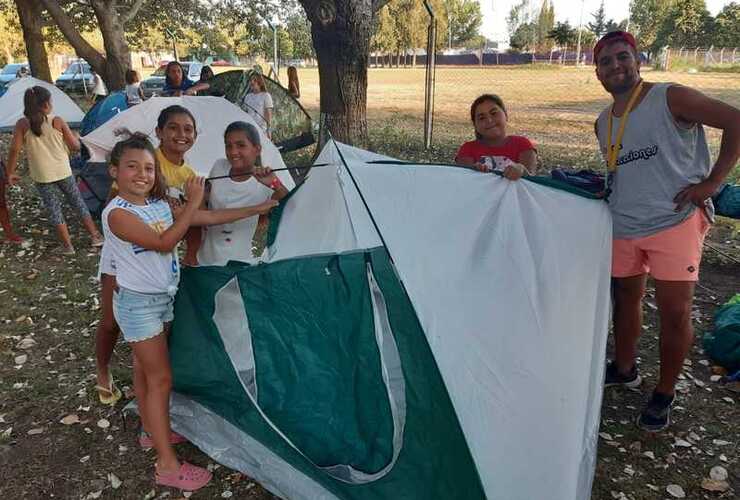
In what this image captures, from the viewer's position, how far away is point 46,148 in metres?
4.96

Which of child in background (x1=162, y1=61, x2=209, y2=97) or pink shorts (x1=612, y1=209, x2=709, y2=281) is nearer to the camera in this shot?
pink shorts (x1=612, y1=209, x2=709, y2=281)

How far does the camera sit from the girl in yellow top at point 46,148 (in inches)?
192

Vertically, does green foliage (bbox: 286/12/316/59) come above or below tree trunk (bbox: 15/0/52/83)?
above

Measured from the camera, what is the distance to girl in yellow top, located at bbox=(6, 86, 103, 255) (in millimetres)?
4867

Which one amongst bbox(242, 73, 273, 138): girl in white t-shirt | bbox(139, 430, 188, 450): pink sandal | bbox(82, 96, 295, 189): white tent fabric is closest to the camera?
bbox(139, 430, 188, 450): pink sandal

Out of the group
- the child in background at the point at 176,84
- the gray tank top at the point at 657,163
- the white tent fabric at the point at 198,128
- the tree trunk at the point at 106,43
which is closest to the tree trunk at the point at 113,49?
the tree trunk at the point at 106,43

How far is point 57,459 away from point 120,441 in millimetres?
275

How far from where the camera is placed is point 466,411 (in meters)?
1.89

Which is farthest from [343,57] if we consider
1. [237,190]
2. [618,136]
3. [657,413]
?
[657,413]

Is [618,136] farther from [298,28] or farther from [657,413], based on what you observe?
[298,28]

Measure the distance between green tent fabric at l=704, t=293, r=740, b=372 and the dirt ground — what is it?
0.27 feet

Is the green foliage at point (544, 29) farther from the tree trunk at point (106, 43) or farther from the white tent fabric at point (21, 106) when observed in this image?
the white tent fabric at point (21, 106)

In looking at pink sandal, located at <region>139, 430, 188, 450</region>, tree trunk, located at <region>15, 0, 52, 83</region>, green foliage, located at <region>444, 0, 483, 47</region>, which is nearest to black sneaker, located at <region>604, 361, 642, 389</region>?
pink sandal, located at <region>139, 430, 188, 450</region>

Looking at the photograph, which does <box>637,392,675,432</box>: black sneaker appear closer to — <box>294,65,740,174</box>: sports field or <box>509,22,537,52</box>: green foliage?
<box>294,65,740,174</box>: sports field
